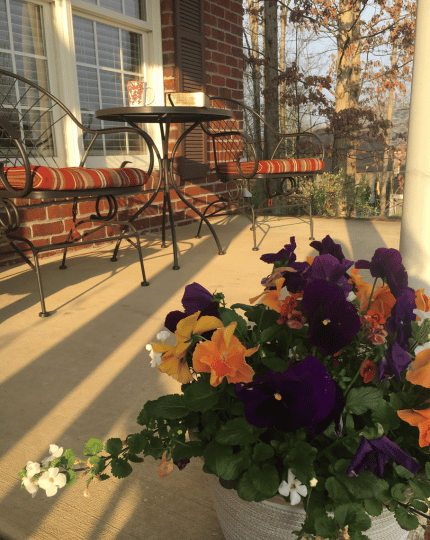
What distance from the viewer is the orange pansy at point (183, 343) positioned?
65 cm

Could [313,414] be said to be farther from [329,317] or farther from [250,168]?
[250,168]

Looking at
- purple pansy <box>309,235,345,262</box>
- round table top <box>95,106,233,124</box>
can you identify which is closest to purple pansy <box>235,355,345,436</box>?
purple pansy <box>309,235,345,262</box>

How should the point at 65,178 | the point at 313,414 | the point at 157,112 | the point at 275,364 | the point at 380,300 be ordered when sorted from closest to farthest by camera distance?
the point at 313,414
the point at 275,364
the point at 380,300
the point at 65,178
the point at 157,112

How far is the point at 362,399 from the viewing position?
23.3 inches

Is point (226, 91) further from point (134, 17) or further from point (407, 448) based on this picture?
point (407, 448)

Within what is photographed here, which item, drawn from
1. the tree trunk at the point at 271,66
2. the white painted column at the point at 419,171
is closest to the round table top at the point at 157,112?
the white painted column at the point at 419,171

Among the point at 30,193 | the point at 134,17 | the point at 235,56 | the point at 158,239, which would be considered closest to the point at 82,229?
→ the point at 158,239

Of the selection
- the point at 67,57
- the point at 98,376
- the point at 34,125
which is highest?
the point at 67,57

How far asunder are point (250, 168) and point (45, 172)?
1.63 metres

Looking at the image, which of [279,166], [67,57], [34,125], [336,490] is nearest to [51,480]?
[336,490]

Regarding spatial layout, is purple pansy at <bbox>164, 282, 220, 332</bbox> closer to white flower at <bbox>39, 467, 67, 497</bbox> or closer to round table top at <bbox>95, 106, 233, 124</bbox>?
white flower at <bbox>39, 467, 67, 497</bbox>

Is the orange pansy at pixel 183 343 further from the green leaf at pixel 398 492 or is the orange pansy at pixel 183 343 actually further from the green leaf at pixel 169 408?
the green leaf at pixel 398 492

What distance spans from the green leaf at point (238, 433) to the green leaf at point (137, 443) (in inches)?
5.3

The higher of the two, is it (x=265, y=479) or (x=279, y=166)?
(x=279, y=166)
